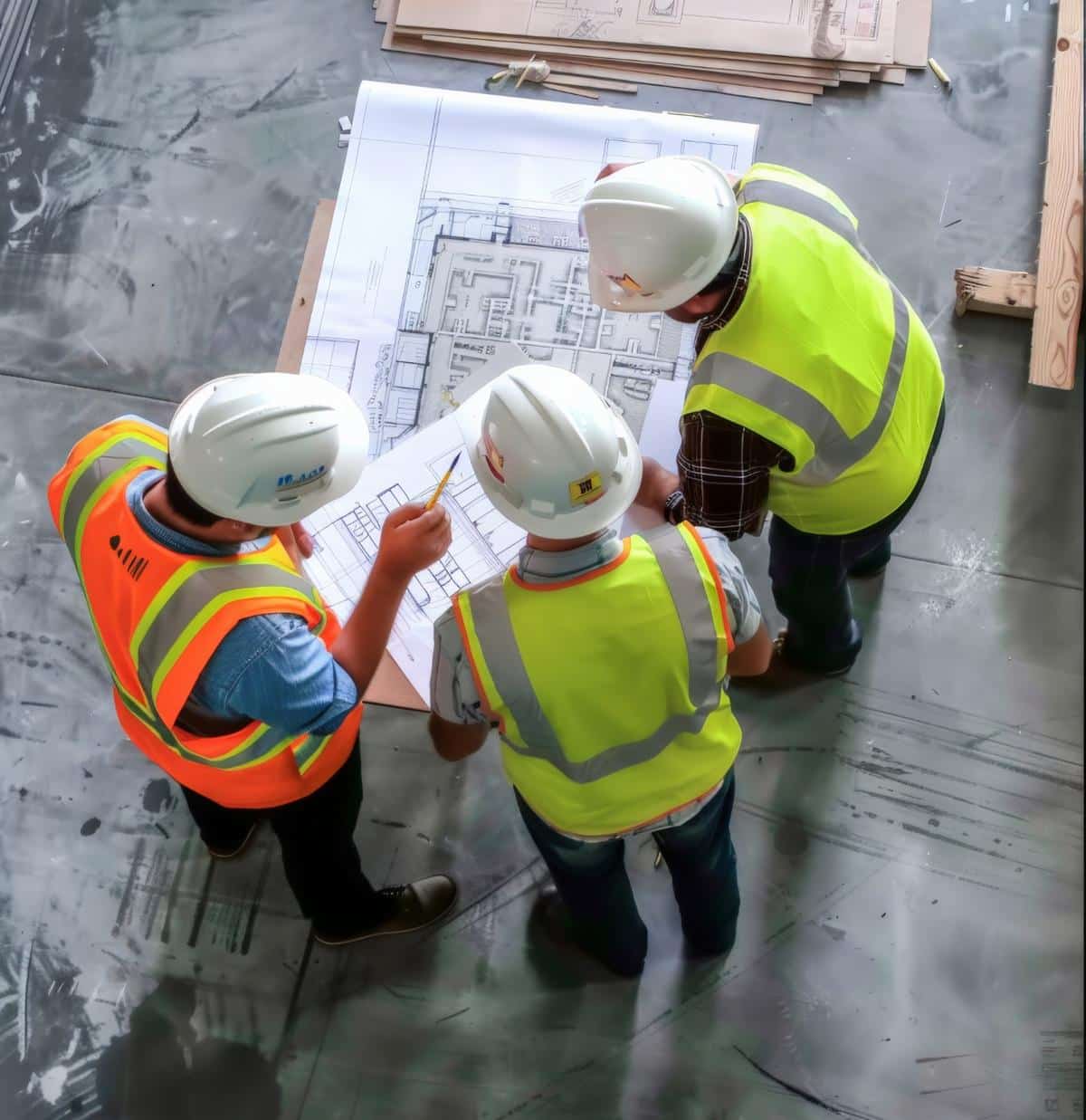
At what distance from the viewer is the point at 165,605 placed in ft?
5.41

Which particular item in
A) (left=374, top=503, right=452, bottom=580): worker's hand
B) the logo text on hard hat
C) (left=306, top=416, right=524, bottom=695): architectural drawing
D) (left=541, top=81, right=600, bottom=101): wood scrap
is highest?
(left=541, top=81, right=600, bottom=101): wood scrap

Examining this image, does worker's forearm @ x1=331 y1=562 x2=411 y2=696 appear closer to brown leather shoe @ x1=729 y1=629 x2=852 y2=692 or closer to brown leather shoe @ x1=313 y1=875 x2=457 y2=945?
brown leather shoe @ x1=313 y1=875 x2=457 y2=945

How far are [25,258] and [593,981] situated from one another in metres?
2.87

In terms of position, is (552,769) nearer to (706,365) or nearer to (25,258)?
(706,365)

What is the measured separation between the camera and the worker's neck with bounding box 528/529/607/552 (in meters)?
1.67

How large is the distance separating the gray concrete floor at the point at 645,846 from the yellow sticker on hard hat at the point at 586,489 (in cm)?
118

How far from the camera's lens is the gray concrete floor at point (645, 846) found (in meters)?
2.44

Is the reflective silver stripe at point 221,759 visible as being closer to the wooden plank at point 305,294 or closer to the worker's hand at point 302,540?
the worker's hand at point 302,540

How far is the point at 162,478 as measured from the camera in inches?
70.4

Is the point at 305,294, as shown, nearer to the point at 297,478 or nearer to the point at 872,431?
the point at 297,478

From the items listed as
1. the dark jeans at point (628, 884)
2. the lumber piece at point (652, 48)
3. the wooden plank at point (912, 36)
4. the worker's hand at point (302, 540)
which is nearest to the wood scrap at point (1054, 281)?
the wooden plank at point (912, 36)

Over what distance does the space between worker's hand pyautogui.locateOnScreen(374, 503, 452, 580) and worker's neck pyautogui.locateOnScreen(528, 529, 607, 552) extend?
0.31m

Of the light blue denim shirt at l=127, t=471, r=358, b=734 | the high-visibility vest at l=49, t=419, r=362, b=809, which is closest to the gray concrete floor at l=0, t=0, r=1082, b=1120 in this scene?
the high-visibility vest at l=49, t=419, r=362, b=809

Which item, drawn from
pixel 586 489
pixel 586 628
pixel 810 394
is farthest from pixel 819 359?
pixel 586 628
